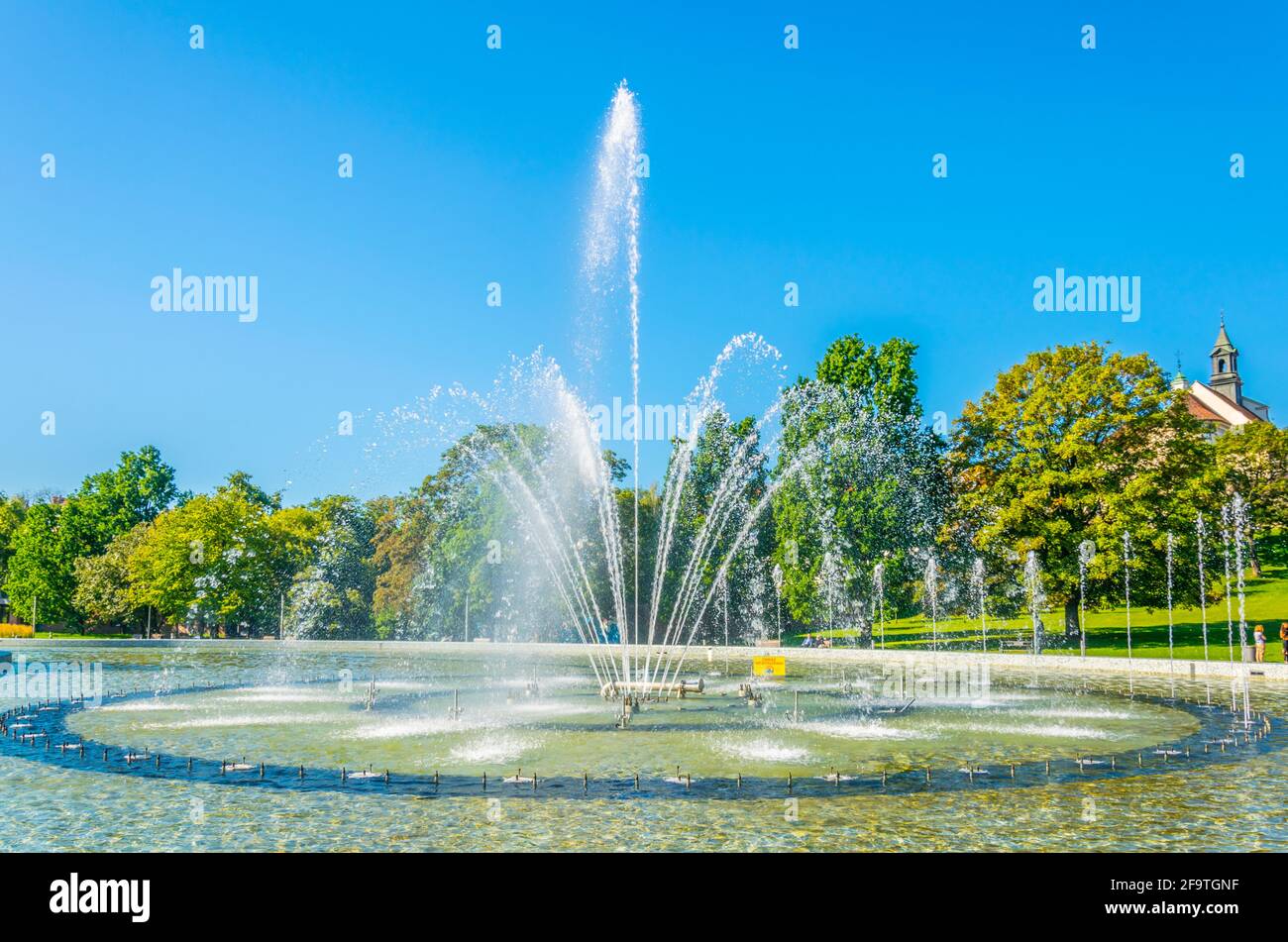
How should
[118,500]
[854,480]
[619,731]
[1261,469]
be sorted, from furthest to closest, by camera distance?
[118,500]
[1261,469]
[854,480]
[619,731]

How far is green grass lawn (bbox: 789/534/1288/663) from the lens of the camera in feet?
171

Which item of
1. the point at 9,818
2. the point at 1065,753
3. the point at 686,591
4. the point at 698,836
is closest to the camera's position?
the point at 698,836

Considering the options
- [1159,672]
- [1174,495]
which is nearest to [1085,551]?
[1174,495]

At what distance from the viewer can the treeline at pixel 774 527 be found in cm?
5506

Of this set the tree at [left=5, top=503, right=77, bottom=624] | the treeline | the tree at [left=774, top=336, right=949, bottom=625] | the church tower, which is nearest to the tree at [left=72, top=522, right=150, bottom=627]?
the treeline

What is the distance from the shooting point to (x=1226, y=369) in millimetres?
147000

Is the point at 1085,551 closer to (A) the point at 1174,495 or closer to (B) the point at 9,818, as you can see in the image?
(A) the point at 1174,495

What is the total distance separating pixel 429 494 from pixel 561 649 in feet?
87.6

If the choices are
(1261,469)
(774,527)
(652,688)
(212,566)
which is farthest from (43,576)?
(1261,469)

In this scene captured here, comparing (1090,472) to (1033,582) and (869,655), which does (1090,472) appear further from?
(869,655)

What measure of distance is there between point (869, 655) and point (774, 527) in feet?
78.0

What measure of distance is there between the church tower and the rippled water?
13370 centimetres
